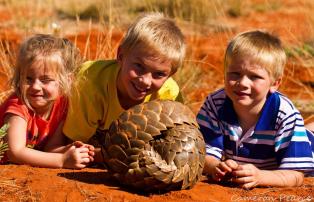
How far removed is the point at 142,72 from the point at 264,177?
1.07 metres

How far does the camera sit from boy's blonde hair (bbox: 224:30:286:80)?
16.0 ft

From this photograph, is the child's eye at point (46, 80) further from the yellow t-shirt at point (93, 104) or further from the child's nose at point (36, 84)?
the yellow t-shirt at point (93, 104)

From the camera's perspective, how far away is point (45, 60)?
16.6 feet

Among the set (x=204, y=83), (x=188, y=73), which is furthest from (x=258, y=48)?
(x=204, y=83)

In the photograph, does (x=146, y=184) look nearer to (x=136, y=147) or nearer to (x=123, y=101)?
(x=136, y=147)

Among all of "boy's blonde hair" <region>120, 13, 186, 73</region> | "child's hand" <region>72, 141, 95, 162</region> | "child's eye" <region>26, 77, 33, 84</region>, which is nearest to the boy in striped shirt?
"boy's blonde hair" <region>120, 13, 186, 73</region>

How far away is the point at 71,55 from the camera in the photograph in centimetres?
534

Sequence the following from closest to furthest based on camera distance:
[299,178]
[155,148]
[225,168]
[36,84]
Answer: [155,148], [225,168], [299,178], [36,84]

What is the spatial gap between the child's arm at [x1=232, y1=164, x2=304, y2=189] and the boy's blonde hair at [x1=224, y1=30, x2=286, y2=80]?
2.21 feet

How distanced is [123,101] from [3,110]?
86cm

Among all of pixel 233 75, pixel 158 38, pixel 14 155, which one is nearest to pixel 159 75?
pixel 158 38

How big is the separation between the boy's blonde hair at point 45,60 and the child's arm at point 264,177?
1.42m

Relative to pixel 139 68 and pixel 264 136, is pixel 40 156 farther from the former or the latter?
pixel 264 136

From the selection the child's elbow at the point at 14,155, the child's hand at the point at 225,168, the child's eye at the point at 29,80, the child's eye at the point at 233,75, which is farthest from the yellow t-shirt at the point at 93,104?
the child's hand at the point at 225,168
